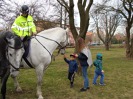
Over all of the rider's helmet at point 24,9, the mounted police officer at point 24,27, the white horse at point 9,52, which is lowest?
the white horse at point 9,52

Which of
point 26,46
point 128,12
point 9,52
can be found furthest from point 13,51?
point 128,12

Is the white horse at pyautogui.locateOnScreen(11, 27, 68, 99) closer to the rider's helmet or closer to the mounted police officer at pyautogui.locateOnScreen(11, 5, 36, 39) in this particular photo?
the mounted police officer at pyautogui.locateOnScreen(11, 5, 36, 39)

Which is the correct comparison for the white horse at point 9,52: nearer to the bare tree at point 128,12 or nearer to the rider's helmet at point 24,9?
the rider's helmet at point 24,9

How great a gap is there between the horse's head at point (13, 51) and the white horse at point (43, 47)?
2.60 ft

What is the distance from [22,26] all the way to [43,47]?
87 cm

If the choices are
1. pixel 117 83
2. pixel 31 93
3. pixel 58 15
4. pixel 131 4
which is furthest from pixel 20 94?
pixel 58 15

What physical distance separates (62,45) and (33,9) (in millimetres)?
19691

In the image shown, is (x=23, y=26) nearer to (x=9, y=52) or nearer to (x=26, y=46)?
(x=26, y=46)

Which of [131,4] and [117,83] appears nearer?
[117,83]

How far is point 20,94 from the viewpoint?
23.6ft

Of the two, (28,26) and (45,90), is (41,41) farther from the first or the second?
(45,90)

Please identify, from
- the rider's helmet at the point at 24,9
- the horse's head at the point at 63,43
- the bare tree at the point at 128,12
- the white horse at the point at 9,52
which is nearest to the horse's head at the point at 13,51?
the white horse at the point at 9,52

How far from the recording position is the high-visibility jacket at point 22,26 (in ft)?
21.0

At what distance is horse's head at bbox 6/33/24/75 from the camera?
545cm
